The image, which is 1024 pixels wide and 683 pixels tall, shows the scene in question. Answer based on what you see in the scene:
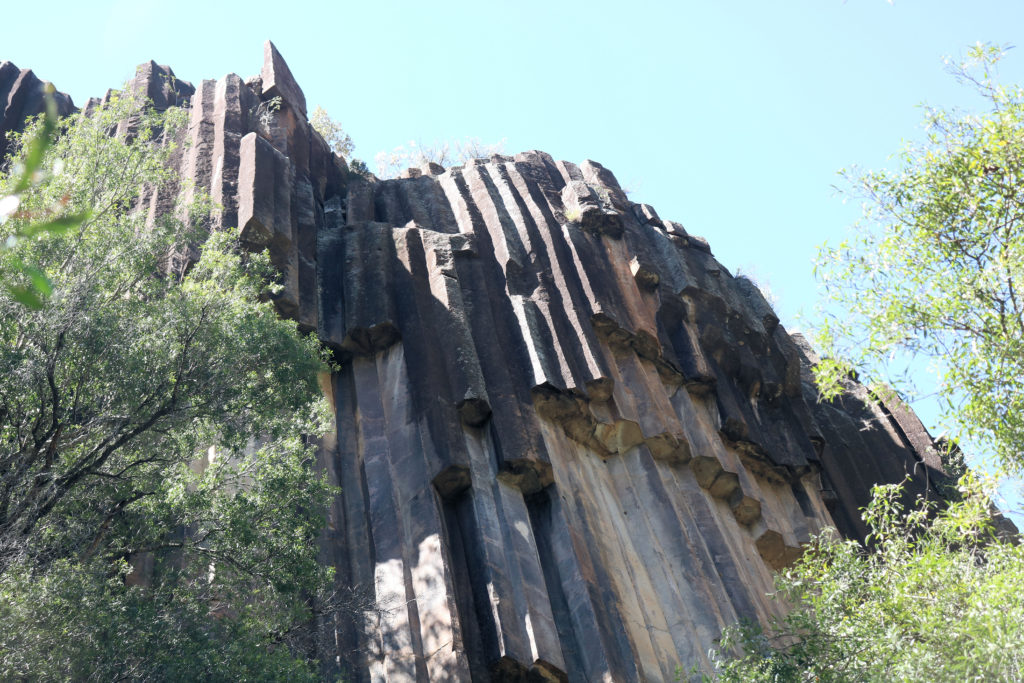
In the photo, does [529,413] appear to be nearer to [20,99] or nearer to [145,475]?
[145,475]

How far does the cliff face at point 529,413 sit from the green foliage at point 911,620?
2.36m

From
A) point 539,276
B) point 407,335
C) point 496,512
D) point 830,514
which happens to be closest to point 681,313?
point 539,276

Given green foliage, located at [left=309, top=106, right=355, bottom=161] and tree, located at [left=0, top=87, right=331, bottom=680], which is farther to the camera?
green foliage, located at [left=309, top=106, right=355, bottom=161]

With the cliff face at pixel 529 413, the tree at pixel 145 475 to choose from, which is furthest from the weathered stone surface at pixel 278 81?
the tree at pixel 145 475

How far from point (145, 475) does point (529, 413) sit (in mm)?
6387

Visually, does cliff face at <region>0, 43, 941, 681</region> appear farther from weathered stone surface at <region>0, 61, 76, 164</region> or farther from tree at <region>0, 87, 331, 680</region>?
Answer: tree at <region>0, 87, 331, 680</region>

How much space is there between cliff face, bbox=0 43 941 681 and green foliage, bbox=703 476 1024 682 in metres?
2.36

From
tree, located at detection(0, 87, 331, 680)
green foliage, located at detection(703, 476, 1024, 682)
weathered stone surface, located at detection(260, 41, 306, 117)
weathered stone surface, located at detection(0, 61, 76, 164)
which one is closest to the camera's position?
tree, located at detection(0, 87, 331, 680)

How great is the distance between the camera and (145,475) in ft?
36.0

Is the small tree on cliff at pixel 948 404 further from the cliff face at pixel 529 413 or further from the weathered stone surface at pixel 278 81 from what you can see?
the weathered stone surface at pixel 278 81

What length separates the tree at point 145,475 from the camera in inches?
365

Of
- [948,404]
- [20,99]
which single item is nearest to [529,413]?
[948,404]

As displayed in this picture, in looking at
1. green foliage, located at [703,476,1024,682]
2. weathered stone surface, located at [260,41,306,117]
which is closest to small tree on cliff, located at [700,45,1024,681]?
green foliage, located at [703,476,1024,682]

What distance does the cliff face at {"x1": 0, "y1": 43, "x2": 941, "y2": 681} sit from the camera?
13.6m
